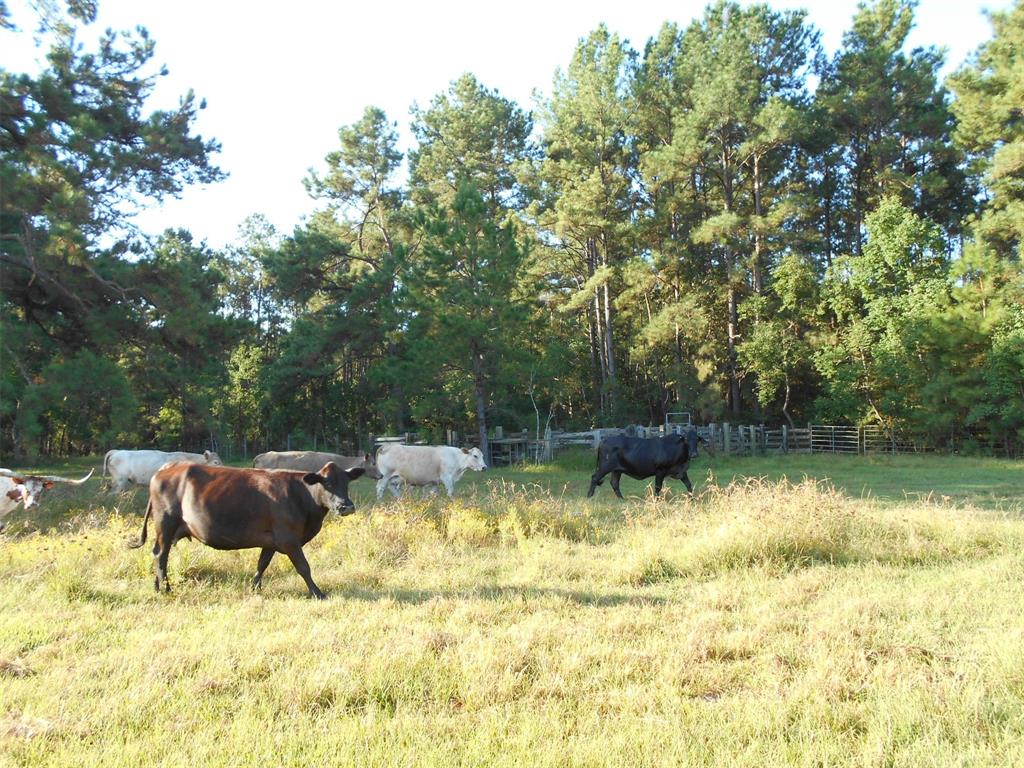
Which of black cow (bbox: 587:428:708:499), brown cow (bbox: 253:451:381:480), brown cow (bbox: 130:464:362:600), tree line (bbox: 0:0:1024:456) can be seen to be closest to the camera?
brown cow (bbox: 130:464:362:600)

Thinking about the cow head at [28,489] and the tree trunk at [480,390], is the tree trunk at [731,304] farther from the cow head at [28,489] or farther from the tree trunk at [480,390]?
the cow head at [28,489]

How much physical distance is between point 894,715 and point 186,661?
4.01m

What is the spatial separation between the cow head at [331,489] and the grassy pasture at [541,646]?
699 mm

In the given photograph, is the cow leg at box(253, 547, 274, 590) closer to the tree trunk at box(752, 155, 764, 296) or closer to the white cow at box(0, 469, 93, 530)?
the white cow at box(0, 469, 93, 530)

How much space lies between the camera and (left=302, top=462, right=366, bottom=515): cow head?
24.0 ft

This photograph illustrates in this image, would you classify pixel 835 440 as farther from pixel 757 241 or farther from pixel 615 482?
pixel 615 482

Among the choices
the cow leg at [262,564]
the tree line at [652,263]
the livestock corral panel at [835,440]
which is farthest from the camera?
the livestock corral panel at [835,440]

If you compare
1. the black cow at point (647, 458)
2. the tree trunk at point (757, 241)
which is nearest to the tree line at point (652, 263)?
the tree trunk at point (757, 241)

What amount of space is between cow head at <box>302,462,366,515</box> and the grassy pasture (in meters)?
0.70

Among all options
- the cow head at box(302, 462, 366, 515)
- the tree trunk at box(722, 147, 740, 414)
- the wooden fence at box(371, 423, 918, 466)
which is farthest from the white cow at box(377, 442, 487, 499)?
the tree trunk at box(722, 147, 740, 414)

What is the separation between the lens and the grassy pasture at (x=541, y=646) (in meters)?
3.66

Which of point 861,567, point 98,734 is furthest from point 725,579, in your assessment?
point 98,734

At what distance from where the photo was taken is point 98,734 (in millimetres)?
3783

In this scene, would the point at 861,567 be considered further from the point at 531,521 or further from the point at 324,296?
the point at 324,296
